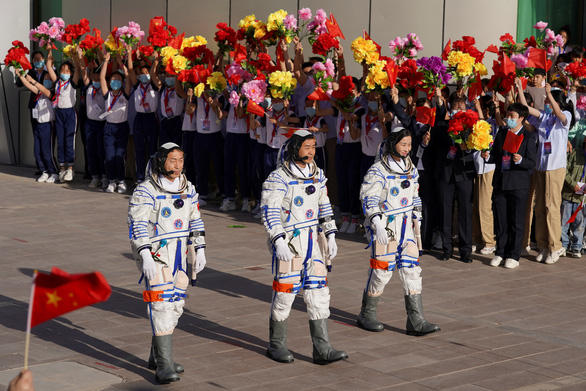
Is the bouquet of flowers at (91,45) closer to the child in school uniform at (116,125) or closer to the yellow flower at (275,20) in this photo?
the child in school uniform at (116,125)

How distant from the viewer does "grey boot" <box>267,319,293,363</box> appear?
8.22 meters

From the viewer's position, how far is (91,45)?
17594 mm

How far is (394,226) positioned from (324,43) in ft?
16.4

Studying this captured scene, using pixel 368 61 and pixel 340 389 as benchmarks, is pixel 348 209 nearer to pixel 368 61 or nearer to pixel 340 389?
pixel 368 61

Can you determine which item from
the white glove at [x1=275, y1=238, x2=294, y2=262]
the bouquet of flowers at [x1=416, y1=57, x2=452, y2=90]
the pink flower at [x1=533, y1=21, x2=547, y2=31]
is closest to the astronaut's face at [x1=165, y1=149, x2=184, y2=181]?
the white glove at [x1=275, y1=238, x2=294, y2=262]

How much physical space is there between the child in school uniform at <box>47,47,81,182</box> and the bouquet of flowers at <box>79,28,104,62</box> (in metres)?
0.40

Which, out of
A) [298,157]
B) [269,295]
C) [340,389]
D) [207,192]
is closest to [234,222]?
[207,192]

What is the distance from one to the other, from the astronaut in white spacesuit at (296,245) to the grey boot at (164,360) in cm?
103

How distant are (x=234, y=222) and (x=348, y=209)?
192 cm

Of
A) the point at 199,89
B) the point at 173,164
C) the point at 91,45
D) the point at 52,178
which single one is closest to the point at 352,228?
the point at 199,89

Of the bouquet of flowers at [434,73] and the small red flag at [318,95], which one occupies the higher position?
the bouquet of flowers at [434,73]

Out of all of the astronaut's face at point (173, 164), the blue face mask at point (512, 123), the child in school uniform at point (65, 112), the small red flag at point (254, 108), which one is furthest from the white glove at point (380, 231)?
the child in school uniform at point (65, 112)

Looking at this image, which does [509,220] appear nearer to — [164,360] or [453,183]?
[453,183]

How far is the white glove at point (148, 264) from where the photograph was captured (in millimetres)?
7639
